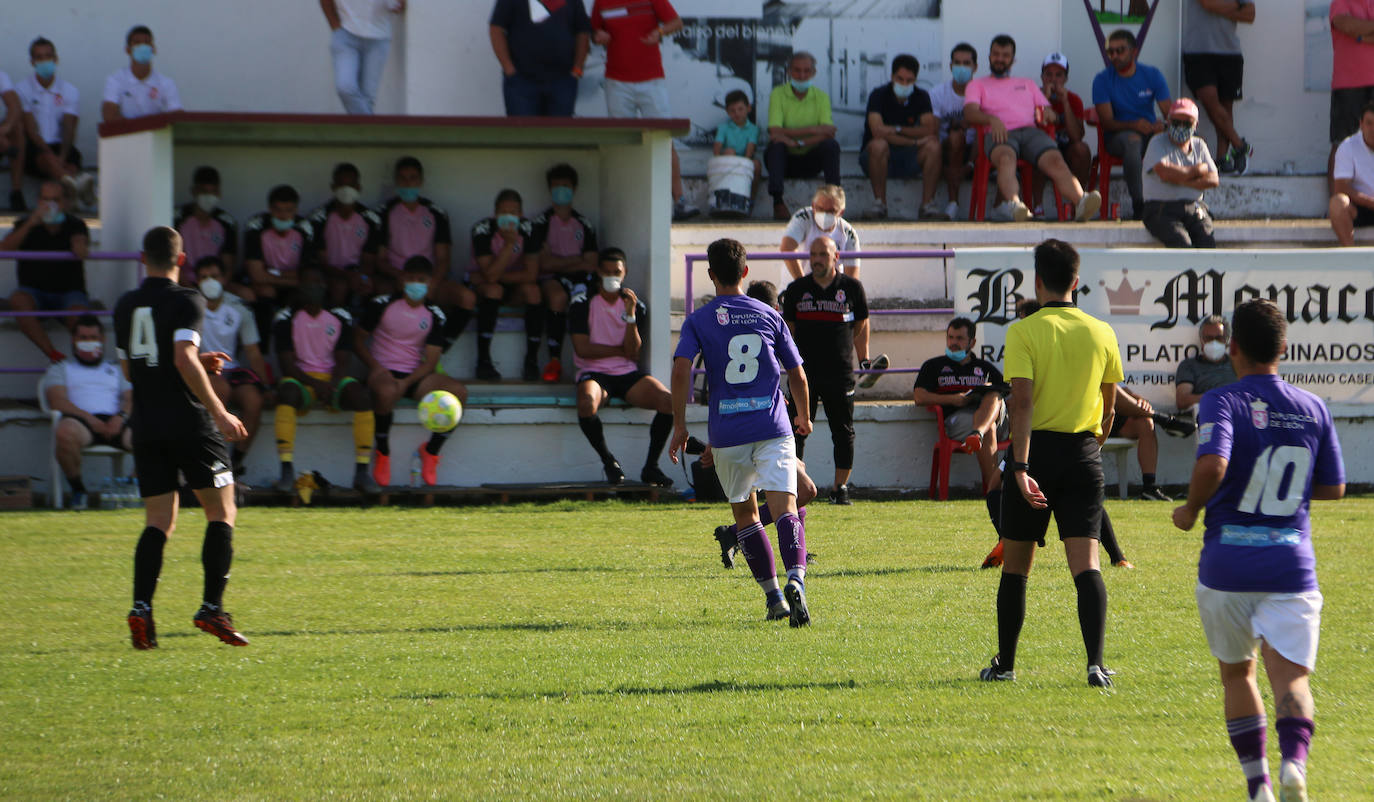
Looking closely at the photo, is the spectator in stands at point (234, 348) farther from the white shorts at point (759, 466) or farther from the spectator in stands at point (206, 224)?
the white shorts at point (759, 466)

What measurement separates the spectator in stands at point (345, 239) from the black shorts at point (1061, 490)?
993 centimetres

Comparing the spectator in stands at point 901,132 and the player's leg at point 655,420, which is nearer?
the player's leg at point 655,420

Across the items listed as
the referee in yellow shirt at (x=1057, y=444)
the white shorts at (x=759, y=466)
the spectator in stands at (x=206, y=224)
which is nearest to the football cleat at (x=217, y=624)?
the white shorts at (x=759, y=466)

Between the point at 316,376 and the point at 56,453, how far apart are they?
7.61 ft

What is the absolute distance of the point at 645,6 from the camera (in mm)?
17703

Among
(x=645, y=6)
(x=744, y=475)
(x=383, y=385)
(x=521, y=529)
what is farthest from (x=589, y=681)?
(x=645, y=6)

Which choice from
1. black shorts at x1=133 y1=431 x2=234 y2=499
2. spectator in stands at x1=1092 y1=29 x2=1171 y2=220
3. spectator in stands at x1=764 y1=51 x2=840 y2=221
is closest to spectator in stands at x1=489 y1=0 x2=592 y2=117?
spectator in stands at x1=764 y1=51 x2=840 y2=221

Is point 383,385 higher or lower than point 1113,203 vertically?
lower

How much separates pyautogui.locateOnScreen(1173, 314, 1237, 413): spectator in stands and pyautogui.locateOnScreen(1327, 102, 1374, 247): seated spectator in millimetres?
3631

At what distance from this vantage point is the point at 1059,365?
22.3 ft

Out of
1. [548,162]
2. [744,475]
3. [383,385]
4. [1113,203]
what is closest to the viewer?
[744,475]

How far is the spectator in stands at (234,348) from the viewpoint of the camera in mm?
14195

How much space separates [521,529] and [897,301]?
6145 millimetres

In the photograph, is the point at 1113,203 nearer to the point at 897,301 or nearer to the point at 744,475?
the point at 897,301
